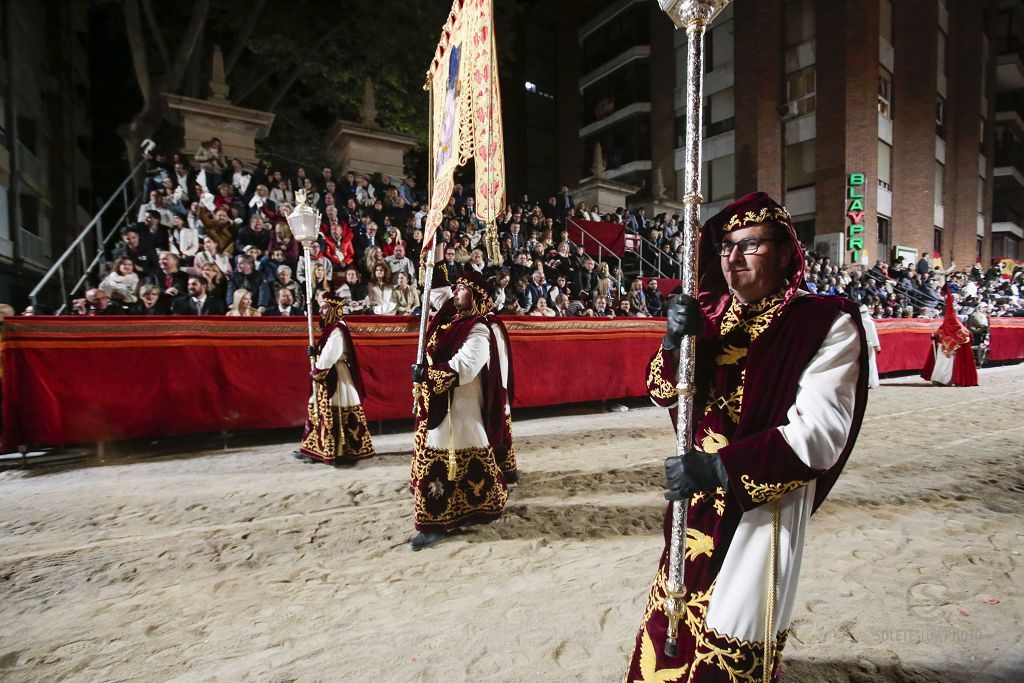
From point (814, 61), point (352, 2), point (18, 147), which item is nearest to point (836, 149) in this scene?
point (814, 61)

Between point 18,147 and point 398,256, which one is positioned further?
point 18,147

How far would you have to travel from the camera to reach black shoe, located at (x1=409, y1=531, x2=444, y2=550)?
3.74m

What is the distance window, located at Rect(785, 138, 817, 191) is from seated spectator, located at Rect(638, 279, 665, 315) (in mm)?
15898

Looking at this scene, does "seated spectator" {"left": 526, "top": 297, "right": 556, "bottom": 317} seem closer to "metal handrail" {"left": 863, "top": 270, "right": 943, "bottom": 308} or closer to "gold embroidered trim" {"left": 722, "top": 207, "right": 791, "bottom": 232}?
"gold embroidered trim" {"left": 722, "top": 207, "right": 791, "bottom": 232}

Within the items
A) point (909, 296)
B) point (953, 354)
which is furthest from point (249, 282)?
point (909, 296)

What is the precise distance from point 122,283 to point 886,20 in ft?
103

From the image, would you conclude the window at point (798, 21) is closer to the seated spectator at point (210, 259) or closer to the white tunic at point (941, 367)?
the white tunic at point (941, 367)

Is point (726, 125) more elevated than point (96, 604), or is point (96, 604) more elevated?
point (726, 125)

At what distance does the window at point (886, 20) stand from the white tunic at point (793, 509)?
30.5m

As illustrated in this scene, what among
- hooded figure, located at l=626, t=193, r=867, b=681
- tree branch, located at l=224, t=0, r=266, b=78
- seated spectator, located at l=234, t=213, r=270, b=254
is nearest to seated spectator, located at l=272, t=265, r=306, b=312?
seated spectator, located at l=234, t=213, r=270, b=254

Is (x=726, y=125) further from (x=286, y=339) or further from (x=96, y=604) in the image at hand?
(x=96, y=604)

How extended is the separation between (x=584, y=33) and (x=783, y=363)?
1412 inches

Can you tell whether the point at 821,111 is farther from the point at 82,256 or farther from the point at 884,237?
the point at 82,256

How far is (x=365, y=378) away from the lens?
7.77 meters
